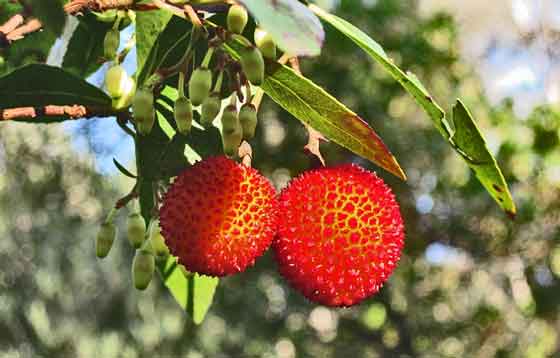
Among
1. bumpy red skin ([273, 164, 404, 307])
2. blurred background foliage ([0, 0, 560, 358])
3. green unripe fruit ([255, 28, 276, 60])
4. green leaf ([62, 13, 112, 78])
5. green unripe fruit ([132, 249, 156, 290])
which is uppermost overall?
green unripe fruit ([255, 28, 276, 60])

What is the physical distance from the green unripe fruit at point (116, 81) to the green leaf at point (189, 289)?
345 mm

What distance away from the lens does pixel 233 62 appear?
90 centimetres

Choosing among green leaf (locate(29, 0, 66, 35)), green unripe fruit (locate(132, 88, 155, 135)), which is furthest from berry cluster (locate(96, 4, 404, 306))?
green leaf (locate(29, 0, 66, 35))

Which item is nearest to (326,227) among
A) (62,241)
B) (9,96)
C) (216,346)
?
(9,96)

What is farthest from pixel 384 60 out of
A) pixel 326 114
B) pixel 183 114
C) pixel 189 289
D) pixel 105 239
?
pixel 189 289

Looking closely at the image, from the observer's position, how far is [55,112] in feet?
3.03

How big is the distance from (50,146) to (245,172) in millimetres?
4988

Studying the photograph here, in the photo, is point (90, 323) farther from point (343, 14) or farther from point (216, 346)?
point (343, 14)

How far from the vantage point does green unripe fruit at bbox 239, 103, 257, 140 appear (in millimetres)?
882

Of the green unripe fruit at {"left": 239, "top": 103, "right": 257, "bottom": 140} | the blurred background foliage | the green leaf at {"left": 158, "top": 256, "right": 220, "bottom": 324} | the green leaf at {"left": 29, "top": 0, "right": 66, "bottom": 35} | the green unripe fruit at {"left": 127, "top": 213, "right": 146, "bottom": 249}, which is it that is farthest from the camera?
the blurred background foliage

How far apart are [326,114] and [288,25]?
29 centimetres

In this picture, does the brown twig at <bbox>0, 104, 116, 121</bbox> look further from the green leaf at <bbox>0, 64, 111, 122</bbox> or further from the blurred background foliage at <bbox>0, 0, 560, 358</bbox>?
the blurred background foliage at <bbox>0, 0, 560, 358</bbox>

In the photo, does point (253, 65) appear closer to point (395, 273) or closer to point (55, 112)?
point (55, 112)

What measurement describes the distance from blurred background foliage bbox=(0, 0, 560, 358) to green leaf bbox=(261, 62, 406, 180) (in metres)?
1.88
